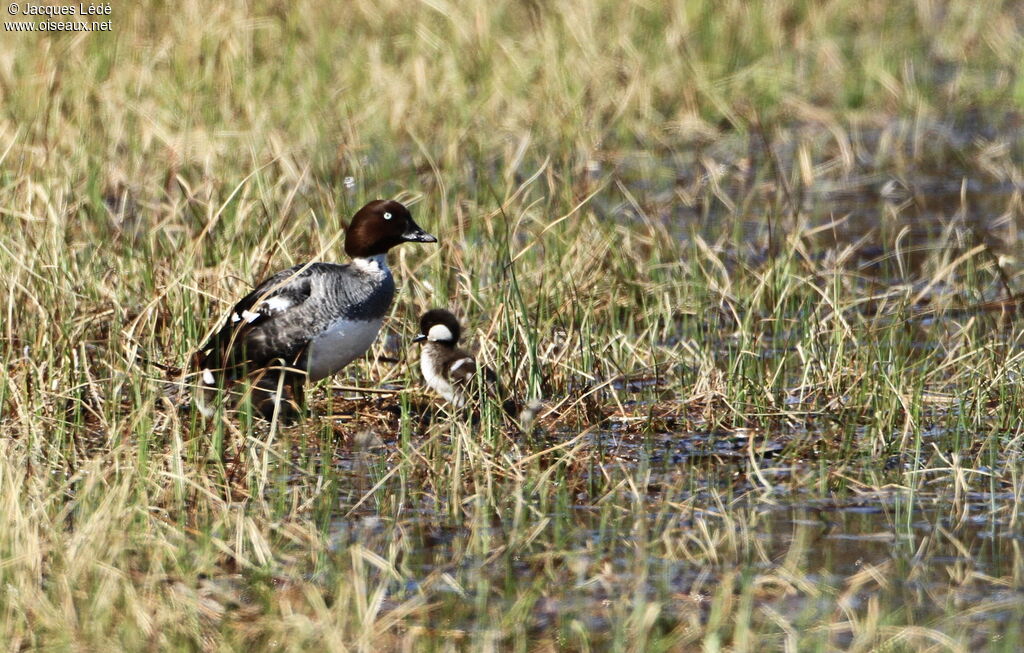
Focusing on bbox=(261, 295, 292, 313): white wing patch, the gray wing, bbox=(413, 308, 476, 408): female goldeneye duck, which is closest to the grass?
bbox=(413, 308, 476, 408): female goldeneye duck

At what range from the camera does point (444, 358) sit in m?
6.99

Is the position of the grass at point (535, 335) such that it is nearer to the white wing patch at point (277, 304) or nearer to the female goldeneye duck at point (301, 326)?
the female goldeneye duck at point (301, 326)

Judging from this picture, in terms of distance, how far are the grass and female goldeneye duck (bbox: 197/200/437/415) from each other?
231mm

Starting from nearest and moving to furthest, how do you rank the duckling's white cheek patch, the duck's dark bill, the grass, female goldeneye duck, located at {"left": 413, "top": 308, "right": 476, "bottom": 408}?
1. the grass
2. female goldeneye duck, located at {"left": 413, "top": 308, "right": 476, "bottom": 408}
3. the duckling's white cheek patch
4. the duck's dark bill

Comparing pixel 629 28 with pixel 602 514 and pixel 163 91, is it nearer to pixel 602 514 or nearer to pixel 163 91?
pixel 163 91

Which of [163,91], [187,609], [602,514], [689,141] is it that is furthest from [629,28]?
[187,609]

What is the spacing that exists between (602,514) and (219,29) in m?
6.90

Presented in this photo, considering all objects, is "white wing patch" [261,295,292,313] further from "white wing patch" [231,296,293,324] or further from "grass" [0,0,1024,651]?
"grass" [0,0,1024,651]

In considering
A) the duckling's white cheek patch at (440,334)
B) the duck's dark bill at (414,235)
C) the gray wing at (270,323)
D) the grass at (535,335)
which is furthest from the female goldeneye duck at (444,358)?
the gray wing at (270,323)

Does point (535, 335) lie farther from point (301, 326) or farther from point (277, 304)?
point (277, 304)

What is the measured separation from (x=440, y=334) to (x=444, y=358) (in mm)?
183

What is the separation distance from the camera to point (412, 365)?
7492mm

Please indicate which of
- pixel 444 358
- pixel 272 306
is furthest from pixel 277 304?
pixel 444 358

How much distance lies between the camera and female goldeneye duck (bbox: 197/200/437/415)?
6.81m
